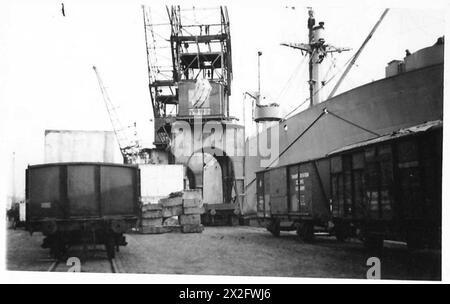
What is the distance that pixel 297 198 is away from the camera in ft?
52.7

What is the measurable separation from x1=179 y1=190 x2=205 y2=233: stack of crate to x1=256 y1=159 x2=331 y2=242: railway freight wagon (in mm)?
2851

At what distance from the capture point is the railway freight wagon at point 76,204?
35.5ft

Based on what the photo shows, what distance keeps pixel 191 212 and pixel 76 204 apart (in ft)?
29.4

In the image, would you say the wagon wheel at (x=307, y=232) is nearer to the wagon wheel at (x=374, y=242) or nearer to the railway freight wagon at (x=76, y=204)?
the wagon wheel at (x=374, y=242)

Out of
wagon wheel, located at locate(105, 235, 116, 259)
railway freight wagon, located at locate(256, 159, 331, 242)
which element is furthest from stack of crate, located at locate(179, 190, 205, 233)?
wagon wheel, located at locate(105, 235, 116, 259)

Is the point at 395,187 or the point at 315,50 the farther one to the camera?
the point at 315,50

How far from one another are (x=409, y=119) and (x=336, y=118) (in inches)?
210

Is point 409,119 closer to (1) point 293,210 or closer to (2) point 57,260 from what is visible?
(1) point 293,210

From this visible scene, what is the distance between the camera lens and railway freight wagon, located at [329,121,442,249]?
347 inches

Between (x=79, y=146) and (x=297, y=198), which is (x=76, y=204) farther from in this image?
(x=297, y=198)

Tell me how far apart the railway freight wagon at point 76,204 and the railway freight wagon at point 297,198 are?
6411mm

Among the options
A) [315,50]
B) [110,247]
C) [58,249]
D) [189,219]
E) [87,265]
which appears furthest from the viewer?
[315,50]

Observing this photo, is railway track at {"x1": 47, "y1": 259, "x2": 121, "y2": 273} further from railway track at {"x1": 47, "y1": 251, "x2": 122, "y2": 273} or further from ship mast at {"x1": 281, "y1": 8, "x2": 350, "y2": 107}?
ship mast at {"x1": 281, "y1": 8, "x2": 350, "y2": 107}

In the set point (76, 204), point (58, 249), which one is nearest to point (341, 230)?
point (76, 204)
